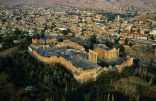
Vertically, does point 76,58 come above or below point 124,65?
above

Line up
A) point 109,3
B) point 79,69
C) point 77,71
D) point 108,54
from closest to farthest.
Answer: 1. point 79,69
2. point 77,71
3. point 108,54
4. point 109,3

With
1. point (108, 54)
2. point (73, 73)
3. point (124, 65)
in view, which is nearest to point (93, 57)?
point (124, 65)

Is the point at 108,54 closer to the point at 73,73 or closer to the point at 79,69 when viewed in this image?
the point at 73,73

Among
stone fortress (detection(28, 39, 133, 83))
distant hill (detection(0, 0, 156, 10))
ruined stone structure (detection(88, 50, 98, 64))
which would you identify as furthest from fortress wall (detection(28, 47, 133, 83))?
distant hill (detection(0, 0, 156, 10))

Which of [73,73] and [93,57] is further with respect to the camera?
[93,57]

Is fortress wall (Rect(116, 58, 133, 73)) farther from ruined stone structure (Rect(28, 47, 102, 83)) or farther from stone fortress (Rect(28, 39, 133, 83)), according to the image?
ruined stone structure (Rect(28, 47, 102, 83))


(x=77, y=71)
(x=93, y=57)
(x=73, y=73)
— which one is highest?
(x=93, y=57)

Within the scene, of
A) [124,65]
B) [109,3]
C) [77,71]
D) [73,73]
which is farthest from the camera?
[109,3]

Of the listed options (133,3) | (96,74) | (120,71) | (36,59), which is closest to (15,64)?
(36,59)

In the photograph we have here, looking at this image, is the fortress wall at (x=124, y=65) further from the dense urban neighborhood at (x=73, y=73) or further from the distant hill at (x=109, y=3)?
the distant hill at (x=109, y=3)

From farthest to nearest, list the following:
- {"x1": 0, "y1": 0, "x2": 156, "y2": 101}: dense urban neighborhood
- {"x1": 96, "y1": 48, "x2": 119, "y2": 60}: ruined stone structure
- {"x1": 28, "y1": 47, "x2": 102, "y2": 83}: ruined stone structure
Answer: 1. {"x1": 96, "y1": 48, "x2": 119, "y2": 60}: ruined stone structure
2. {"x1": 28, "y1": 47, "x2": 102, "y2": 83}: ruined stone structure
3. {"x1": 0, "y1": 0, "x2": 156, "y2": 101}: dense urban neighborhood
